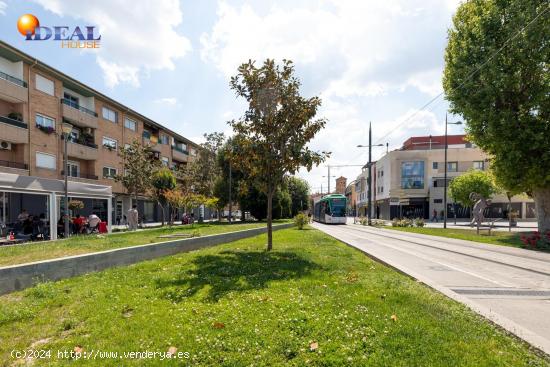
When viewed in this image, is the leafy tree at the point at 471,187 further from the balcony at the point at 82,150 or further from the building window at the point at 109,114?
the building window at the point at 109,114

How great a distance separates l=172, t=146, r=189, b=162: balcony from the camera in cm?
5307

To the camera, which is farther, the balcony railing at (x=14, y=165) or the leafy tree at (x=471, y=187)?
the leafy tree at (x=471, y=187)

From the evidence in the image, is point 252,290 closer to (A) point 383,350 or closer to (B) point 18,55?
(A) point 383,350

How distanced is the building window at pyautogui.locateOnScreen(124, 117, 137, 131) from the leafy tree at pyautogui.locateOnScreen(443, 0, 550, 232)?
36.7 metres

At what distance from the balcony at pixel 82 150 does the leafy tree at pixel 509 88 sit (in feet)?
106

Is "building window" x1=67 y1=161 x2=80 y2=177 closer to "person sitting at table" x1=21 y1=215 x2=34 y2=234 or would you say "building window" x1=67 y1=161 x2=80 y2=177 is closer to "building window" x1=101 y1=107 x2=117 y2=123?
"building window" x1=101 y1=107 x2=117 y2=123

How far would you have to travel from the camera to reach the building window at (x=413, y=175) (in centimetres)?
5588

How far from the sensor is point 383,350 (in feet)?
11.1

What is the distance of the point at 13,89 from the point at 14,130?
10.2 feet

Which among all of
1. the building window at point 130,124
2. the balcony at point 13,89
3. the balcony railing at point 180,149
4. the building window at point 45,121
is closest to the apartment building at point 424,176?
the balcony railing at point 180,149

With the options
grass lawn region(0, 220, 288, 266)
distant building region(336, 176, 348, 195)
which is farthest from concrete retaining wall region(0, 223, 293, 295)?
distant building region(336, 176, 348, 195)

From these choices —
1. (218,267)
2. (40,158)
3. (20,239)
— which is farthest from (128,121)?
(218,267)

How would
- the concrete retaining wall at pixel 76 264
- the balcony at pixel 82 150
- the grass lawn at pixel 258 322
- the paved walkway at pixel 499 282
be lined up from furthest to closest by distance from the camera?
1. the balcony at pixel 82 150
2. the concrete retaining wall at pixel 76 264
3. the paved walkway at pixel 499 282
4. the grass lawn at pixel 258 322

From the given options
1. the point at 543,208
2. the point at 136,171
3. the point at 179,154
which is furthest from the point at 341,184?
the point at 543,208
